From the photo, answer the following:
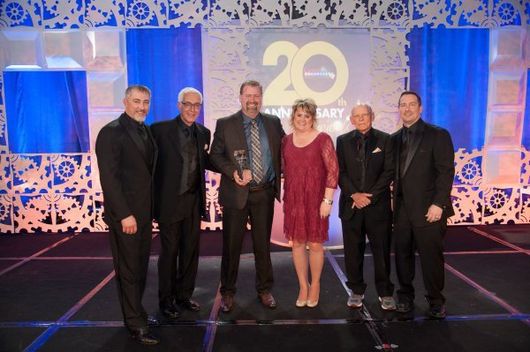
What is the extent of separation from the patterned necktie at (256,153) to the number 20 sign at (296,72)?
103 inches

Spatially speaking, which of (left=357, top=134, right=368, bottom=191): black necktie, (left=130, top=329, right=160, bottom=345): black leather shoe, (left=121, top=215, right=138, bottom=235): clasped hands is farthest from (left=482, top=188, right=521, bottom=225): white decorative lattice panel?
(left=121, top=215, right=138, bottom=235): clasped hands

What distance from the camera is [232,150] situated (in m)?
3.50

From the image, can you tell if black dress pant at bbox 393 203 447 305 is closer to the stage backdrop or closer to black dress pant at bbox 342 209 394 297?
black dress pant at bbox 342 209 394 297

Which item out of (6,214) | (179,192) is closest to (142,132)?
(179,192)

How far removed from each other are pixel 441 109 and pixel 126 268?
4986 millimetres

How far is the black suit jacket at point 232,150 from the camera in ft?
11.4

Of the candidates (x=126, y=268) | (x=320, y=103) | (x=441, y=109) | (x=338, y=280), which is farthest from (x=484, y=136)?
(x=126, y=268)

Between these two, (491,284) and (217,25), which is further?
(217,25)

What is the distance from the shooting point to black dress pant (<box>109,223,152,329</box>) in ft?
9.53

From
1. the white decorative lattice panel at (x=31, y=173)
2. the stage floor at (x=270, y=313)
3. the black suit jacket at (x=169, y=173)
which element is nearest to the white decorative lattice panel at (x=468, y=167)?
the stage floor at (x=270, y=313)

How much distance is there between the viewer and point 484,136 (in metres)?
6.31

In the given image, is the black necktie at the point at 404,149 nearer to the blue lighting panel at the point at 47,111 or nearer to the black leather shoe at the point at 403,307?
the black leather shoe at the point at 403,307

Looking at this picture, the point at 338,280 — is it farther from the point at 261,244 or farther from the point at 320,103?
the point at 320,103

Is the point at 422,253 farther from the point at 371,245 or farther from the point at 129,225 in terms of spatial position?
the point at 129,225
